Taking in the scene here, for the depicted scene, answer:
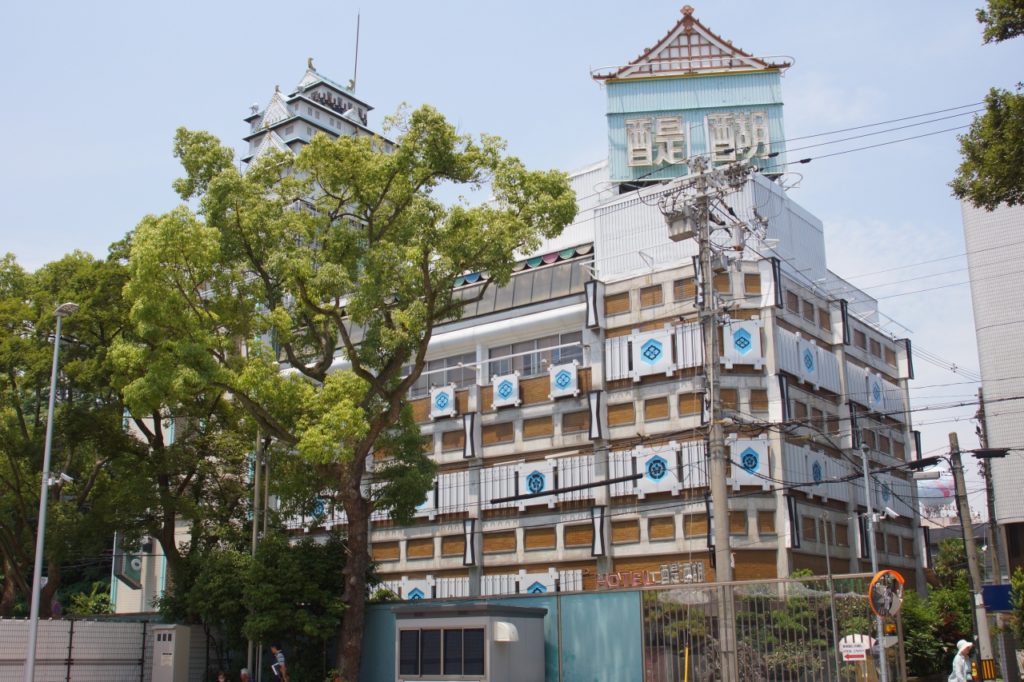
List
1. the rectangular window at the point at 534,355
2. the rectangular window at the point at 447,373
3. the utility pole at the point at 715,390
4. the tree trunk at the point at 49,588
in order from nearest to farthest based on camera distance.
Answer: the utility pole at the point at 715,390
the tree trunk at the point at 49,588
the rectangular window at the point at 534,355
the rectangular window at the point at 447,373

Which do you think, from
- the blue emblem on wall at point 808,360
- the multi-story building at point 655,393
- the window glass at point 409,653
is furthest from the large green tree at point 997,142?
the blue emblem on wall at point 808,360

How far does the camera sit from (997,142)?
18.2 m

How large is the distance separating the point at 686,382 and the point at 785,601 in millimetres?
19855

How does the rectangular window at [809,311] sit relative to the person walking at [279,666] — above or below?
above

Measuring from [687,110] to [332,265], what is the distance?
81.4 feet

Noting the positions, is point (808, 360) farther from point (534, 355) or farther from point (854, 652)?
→ point (854, 652)

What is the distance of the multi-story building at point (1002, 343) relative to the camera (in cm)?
3078

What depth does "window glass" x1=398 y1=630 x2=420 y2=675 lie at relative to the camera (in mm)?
25641

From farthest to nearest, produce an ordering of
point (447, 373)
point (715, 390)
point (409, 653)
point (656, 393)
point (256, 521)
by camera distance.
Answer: point (447, 373) < point (656, 393) < point (256, 521) < point (409, 653) < point (715, 390)

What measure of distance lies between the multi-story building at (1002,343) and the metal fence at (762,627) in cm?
1143

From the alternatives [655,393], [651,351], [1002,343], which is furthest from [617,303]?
[1002,343]

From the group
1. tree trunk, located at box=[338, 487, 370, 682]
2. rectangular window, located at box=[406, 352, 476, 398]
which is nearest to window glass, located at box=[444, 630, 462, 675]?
tree trunk, located at box=[338, 487, 370, 682]

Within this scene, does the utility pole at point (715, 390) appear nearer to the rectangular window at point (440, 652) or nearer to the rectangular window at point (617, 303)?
the rectangular window at point (440, 652)

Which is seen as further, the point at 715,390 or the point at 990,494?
the point at 990,494
